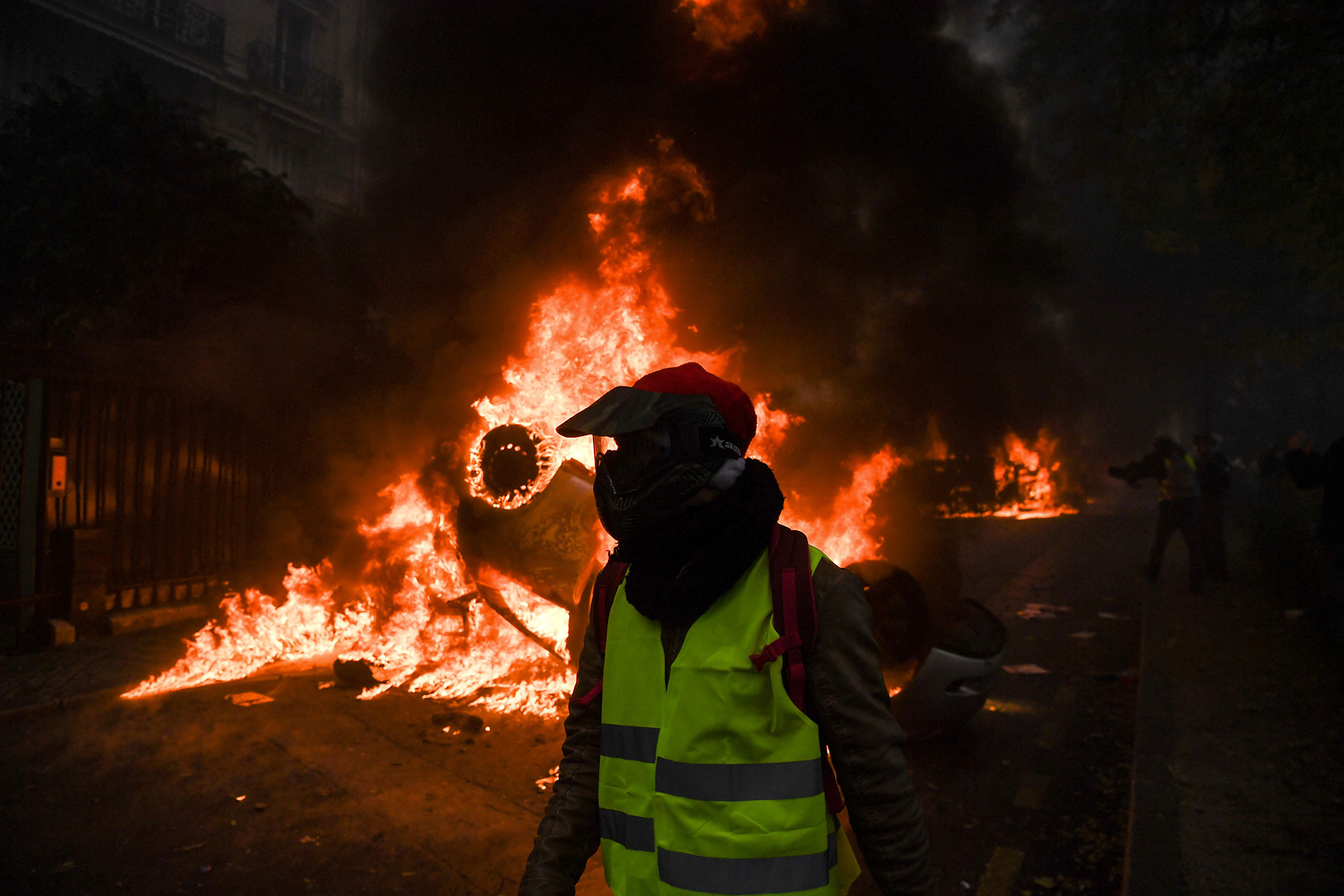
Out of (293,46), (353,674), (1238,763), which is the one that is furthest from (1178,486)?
(293,46)

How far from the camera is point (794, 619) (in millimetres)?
1663

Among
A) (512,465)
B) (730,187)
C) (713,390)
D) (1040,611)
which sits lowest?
(1040,611)

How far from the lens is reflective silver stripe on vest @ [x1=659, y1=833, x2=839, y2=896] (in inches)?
62.4

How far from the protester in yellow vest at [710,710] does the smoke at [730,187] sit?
5.26 metres

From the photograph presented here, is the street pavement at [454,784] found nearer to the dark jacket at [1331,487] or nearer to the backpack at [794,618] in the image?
the dark jacket at [1331,487]

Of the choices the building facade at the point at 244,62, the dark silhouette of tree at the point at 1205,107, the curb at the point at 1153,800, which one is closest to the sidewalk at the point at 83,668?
the curb at the point at 1153,800

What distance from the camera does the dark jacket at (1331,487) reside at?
5.67 meters

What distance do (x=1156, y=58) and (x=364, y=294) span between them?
12.5 metres

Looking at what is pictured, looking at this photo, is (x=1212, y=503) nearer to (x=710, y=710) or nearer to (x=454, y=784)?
(x=454, y=784)

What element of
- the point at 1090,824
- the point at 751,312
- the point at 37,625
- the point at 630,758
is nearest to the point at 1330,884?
the point at 1090,824

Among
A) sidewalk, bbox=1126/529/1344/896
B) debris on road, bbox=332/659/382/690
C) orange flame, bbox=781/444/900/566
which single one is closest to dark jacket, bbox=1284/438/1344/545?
sidewalk, bbox=1126/529/1344/896

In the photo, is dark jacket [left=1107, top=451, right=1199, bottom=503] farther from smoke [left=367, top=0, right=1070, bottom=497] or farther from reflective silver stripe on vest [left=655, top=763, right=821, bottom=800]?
reflective silver stripe on vest [left=655, top=763, right=821, bottom=800]

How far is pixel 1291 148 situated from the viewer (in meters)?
Result: 9.48

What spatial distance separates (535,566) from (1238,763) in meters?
4.97
